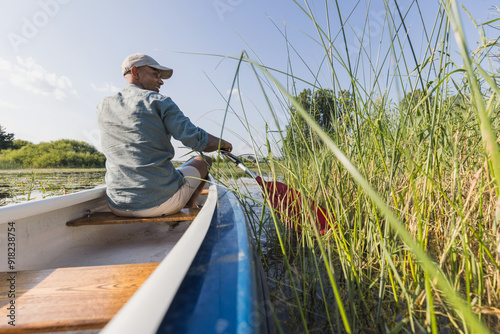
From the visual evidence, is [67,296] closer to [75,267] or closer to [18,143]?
[75,267]

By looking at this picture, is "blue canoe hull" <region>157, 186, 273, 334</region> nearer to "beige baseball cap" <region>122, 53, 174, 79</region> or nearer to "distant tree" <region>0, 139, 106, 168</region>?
"beige baseball cap" <region>122, 53, 174, 79</region>

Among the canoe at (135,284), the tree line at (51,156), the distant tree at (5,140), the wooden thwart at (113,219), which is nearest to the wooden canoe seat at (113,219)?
the wooden thwart at (113,219)

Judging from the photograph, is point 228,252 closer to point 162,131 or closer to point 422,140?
point 422,140

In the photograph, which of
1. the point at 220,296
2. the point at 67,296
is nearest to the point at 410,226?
the point at 220,296

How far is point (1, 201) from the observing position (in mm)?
3674

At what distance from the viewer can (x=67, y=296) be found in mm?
657

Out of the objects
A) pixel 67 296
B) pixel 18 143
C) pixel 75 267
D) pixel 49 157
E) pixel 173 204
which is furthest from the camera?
pixel 18 143

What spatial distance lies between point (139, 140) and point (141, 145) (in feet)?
0.11

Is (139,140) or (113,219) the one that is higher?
(139,140)

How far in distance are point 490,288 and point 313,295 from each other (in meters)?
0.51

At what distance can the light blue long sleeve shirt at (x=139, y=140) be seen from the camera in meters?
1.60

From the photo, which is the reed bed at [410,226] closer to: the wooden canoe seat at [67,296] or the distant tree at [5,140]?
the wooden canoe seat at [67,296]

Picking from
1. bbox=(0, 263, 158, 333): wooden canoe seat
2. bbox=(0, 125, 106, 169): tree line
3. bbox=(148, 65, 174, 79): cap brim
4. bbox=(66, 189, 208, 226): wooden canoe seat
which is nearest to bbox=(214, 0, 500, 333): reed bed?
bbox=(0, 263, 158, 333): wooden canoe seat

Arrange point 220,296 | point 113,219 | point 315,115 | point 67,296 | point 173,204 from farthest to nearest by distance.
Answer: point 173,204, point 113,219, point 315,115, point 67,296, point 220,296
